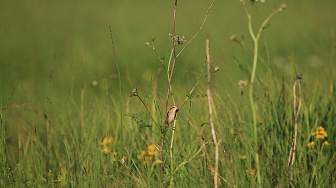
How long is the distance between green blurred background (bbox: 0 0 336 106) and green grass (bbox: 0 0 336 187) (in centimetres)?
3

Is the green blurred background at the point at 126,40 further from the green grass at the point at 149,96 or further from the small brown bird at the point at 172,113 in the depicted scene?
the small brown bird at the point at 172,113

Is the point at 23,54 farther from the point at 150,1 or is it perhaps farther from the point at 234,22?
the point at 150,1

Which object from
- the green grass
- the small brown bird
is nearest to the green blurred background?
the green grass

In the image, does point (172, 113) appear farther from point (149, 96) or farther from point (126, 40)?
point (126, 40)

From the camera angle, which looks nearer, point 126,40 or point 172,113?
point 172,113

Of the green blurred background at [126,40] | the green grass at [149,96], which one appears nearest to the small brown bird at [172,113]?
the green grass at [149,96]

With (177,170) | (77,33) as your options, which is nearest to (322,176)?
(177,170)

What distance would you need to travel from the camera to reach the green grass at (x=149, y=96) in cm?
178

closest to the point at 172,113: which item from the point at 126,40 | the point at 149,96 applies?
the point at 149,96

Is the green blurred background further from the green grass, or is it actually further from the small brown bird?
→ the small brown bird

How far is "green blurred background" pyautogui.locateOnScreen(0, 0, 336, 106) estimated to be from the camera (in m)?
4.15

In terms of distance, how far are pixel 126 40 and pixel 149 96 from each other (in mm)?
4056

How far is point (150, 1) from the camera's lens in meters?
9.62

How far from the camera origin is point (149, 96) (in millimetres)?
1673
